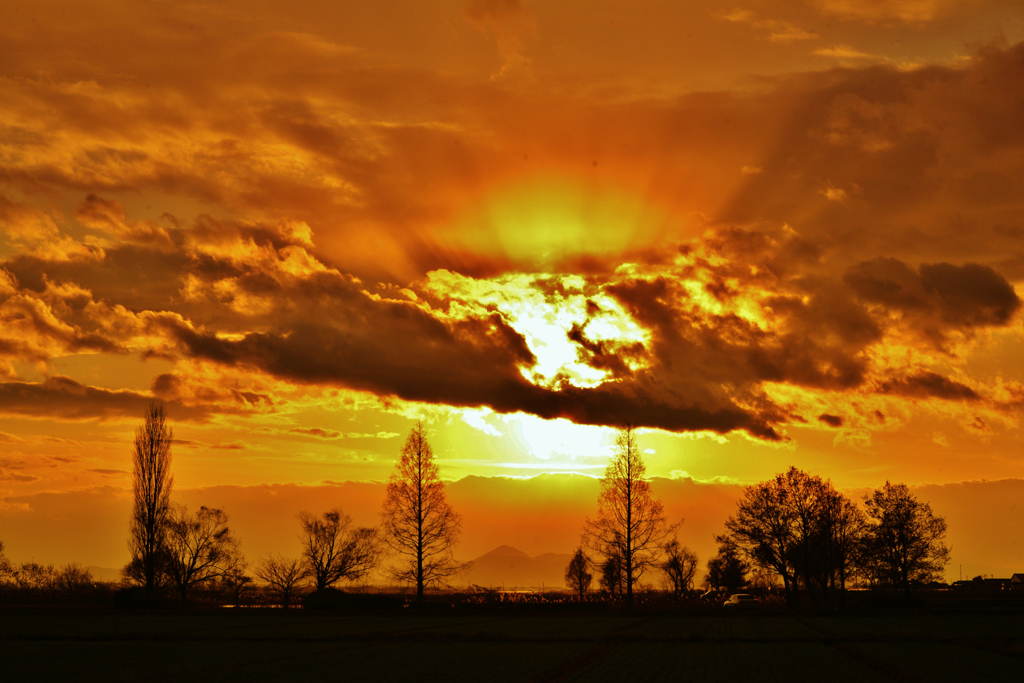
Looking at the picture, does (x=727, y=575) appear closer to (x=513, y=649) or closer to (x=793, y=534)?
(x=793, y=534)

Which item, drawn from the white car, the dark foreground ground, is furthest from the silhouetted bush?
the white car

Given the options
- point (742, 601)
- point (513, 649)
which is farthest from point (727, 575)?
point (513, 649)

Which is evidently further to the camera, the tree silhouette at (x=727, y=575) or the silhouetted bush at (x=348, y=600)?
the tree silhouette at (x=727, y=575)

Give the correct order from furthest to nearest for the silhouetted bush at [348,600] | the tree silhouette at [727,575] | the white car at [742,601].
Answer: the tree silhouette at [727,575] → the white car at [742,601] → the silhouetted bush at [348,600]

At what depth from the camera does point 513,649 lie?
137 feet

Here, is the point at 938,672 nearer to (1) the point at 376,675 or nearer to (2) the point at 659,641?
(2) the point at 659,641

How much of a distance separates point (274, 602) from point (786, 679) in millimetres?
89563

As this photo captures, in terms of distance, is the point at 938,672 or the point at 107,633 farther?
the point at 107,633

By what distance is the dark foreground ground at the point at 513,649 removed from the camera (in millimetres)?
31484

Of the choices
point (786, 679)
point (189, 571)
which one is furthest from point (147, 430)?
point (786, 679)

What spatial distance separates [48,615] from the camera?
73.2 m

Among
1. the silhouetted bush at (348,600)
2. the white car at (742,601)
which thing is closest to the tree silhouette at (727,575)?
the white car at (742,601)

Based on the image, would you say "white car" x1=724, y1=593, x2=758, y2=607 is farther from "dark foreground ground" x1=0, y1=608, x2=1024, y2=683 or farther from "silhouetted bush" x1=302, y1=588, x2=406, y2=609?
"silhouetted bush" x1=302, y1=588, x2=406, y2=609

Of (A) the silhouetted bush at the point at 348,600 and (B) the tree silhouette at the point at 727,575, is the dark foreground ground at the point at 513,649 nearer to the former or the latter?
(A) the silhouetted bush at the point at 348,600
